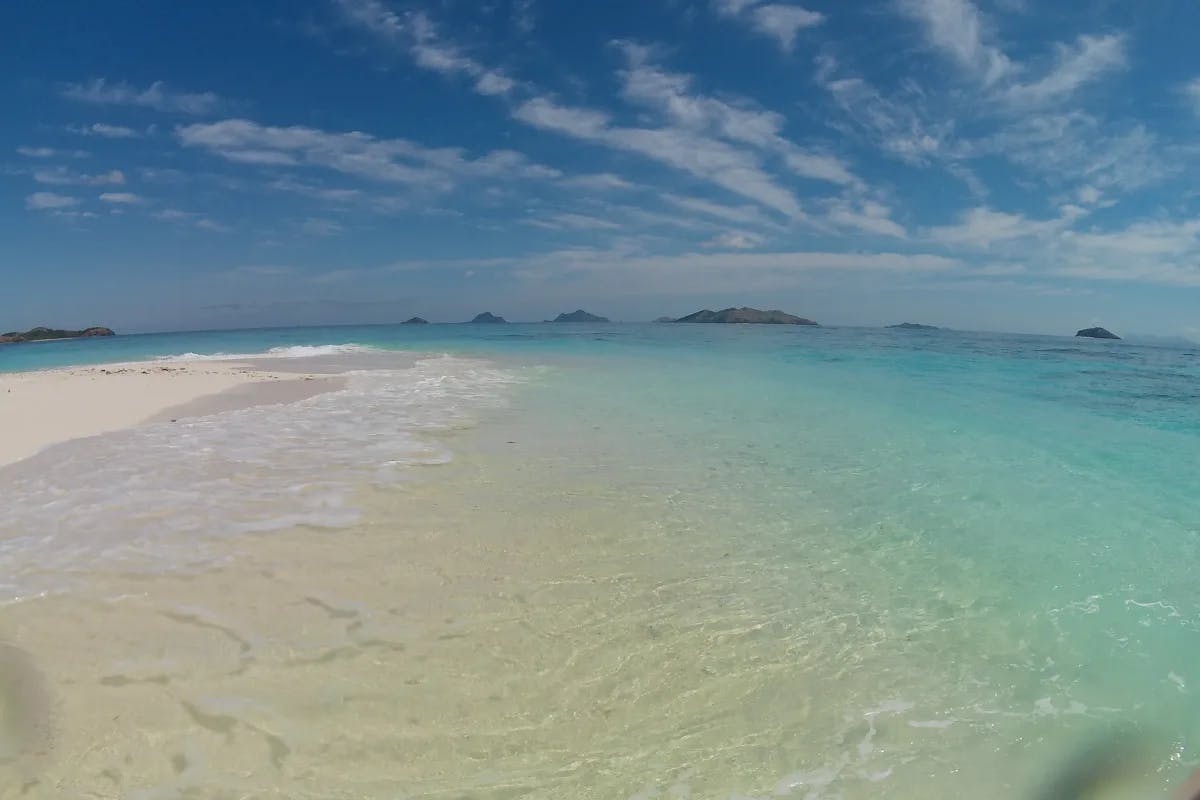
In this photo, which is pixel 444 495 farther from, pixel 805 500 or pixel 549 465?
pixel 805 500

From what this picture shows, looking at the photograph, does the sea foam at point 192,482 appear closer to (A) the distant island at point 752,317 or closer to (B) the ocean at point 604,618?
(B) the ocean at point 604,618

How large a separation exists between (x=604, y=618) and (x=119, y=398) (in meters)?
14.9

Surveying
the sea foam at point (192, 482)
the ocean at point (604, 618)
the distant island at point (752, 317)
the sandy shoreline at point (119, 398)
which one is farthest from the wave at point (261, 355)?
the distant island at point (752, 317)

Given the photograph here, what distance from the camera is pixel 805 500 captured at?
7422mm

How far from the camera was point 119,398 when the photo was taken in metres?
14.5

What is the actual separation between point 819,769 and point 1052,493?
690 cm

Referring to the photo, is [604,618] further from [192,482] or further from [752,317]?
[752,317]

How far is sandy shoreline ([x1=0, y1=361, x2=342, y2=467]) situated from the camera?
1037 centimetres

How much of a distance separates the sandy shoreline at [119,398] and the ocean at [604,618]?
1.45m

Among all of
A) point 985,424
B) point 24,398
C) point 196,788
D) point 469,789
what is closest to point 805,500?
point 469,789

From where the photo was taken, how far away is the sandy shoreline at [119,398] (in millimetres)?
10367

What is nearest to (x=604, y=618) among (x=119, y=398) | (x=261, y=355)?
(x=119, y=398)

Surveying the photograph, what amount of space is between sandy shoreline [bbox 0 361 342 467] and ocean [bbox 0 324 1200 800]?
1449mm

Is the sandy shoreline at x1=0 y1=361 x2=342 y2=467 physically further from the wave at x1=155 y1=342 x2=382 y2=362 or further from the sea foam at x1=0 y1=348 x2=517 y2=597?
the wave at x1=155 y1=342 x2=382 y2=362
